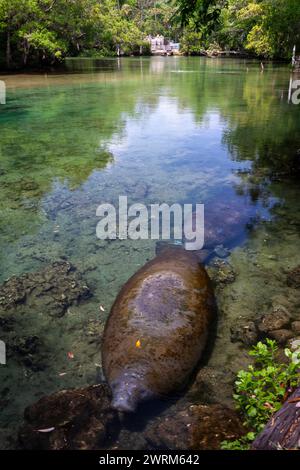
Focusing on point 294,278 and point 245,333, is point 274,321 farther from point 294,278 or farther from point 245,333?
point 294,278

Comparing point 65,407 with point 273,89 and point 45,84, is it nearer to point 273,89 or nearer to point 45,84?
point 273,89

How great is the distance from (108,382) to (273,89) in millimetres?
24676

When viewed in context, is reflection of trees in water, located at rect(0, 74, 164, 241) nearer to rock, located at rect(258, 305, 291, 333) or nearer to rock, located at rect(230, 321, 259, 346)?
rock, located at rect(230, 321, 259, 346)

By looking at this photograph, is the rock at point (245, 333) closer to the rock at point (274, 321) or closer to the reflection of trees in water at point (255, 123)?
the rock at point (274, 321)

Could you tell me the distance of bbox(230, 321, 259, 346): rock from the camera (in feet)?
13.6

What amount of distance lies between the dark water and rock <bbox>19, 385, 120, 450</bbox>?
0.98 feet

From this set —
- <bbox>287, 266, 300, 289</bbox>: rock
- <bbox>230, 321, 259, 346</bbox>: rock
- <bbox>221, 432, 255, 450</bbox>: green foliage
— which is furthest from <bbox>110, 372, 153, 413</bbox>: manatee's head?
<bbox>287, 266, 300, 289</bbox>: rock

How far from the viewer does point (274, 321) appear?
434 cm

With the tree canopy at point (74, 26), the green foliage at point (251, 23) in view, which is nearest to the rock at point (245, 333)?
the green foliage at point (251, 23)

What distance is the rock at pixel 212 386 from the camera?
138 inches

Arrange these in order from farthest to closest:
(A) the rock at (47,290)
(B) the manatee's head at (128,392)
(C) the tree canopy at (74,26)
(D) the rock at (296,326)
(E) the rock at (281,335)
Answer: (C) the tree canopy at (74,26), (A) the rock at (47,290), (D) the rock at (296,326), (E) the rock at (281,335), (B) the manatee's head at (128,392)

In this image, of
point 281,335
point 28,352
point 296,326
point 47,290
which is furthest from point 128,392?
point 47,290

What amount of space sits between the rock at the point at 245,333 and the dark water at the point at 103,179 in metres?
1.54

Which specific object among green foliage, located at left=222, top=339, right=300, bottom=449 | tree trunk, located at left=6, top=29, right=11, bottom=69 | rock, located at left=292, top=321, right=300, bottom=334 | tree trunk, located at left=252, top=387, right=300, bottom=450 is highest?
tree trunk, located at left=6, top=29, right=11, bottom=69
